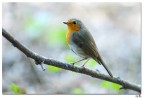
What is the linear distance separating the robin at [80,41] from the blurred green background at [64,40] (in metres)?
0.16

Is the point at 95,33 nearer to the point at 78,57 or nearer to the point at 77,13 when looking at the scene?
the point at 77,13

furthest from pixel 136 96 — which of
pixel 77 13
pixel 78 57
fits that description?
pixel 77 13

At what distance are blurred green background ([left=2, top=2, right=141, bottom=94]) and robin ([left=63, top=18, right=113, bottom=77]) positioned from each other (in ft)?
0.53

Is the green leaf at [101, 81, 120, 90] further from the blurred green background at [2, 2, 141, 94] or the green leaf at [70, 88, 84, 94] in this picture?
the green leaf at [70, 88, 84, 94]

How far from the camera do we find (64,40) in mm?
2201

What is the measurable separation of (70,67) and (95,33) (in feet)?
1.62

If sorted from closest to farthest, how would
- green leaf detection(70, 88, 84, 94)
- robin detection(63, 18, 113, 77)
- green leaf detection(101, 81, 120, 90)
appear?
1. robin detection(63, 18, 113, 77)
2. green leaf detection(101, 81, 120, 90)
3. green leaf detection(70, 88, 84, 94)

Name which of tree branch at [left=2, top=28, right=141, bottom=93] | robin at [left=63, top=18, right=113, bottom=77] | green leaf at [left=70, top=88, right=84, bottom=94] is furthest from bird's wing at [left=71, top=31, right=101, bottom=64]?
green leaf at [left=70, top=88, right=84, bottom=94]

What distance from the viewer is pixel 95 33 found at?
2.28 meters

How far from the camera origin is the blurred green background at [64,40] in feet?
7.21

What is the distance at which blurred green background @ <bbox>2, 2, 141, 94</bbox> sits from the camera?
7.21 feet

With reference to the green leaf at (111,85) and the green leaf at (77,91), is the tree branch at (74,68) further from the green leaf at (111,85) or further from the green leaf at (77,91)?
the green leaf at (77,91)

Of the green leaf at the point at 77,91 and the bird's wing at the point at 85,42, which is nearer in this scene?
the bird's wing at the point at 85,42

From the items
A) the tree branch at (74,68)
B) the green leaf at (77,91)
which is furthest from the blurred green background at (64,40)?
the tree branch at (74,68)
